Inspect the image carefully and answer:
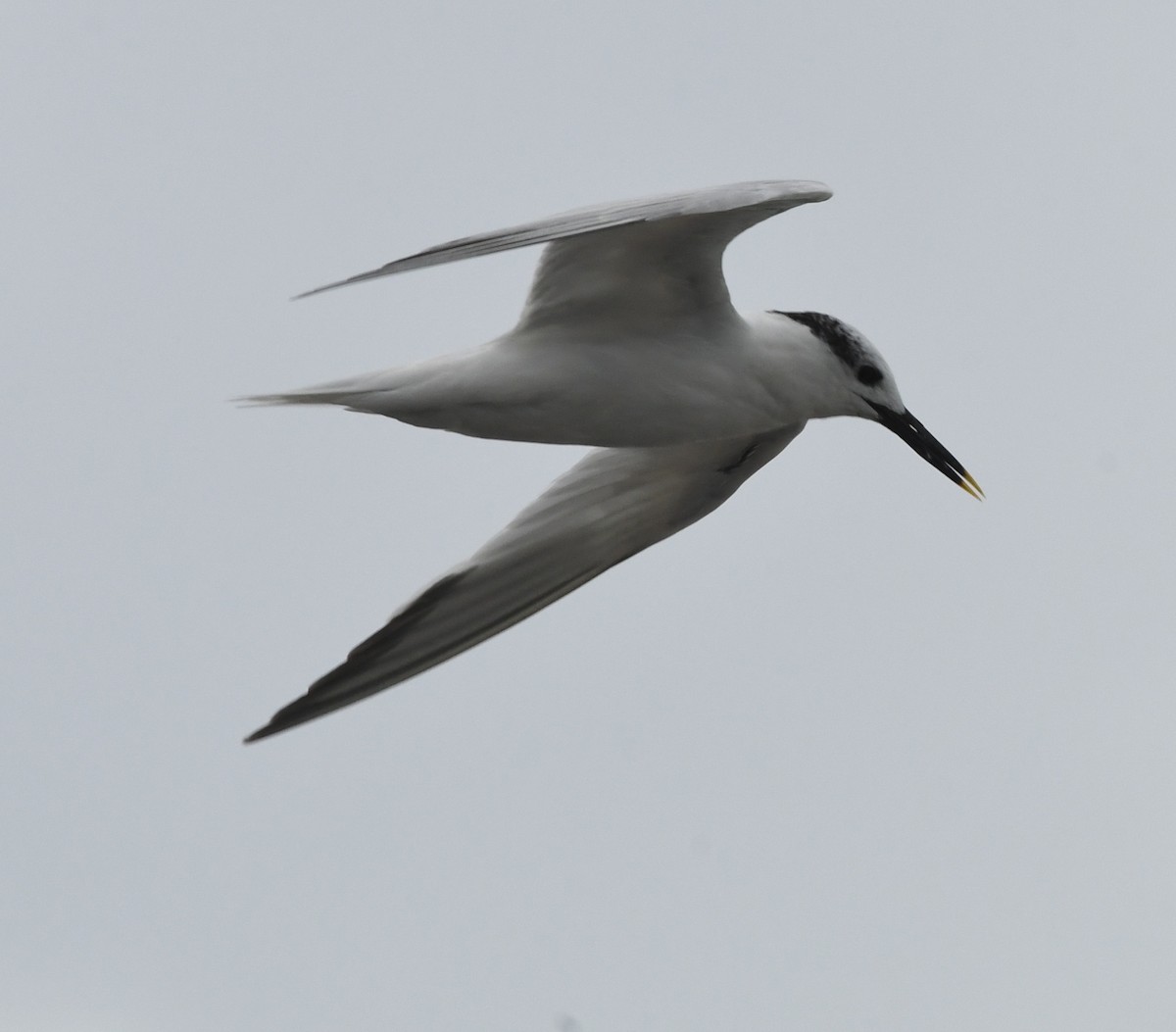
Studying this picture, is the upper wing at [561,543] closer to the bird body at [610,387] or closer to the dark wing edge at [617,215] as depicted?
the bird body at [610,387]

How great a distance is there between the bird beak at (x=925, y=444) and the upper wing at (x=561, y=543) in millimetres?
610

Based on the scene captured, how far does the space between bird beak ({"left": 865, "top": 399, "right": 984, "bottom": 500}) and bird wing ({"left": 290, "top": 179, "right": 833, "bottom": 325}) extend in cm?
111

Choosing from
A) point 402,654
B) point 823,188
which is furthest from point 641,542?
point 823,188

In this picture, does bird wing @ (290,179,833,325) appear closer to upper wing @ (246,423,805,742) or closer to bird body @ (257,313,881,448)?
bird body @ (257,313,881,448)

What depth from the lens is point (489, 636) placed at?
433 inches

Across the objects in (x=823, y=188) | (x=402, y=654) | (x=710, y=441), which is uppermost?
(x=823, y=188)

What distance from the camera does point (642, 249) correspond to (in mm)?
9406

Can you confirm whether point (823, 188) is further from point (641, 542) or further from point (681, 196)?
point (641, 542)

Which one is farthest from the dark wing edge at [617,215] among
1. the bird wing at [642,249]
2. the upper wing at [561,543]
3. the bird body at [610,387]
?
the upper wing at [561,543]

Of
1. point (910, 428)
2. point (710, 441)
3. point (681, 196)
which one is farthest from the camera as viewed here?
point (710, 441)

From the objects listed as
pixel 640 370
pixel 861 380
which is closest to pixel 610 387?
pixel 640 370

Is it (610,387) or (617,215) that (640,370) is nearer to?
(610,387)

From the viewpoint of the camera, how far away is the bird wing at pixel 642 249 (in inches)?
326

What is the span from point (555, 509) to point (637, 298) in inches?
78.4
